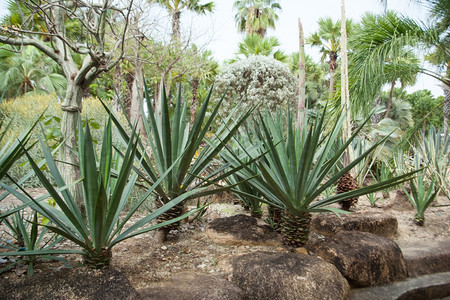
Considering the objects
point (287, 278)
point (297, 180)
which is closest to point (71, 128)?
point (297, 180)

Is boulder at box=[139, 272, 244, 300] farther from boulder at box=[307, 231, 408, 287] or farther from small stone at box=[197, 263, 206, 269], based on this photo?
boulder at box=[307, 231, 408, 287]

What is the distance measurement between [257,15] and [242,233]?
65.1ft

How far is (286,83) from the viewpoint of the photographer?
35.2 feet

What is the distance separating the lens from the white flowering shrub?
34.3ft

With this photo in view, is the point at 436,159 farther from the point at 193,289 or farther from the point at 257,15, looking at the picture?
the point at 257,15

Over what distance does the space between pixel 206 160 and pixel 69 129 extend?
141 cm

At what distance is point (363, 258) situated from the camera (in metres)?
2.07

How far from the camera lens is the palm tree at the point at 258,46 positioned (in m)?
14.4

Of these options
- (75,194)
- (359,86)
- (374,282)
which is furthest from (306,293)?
(359,86)

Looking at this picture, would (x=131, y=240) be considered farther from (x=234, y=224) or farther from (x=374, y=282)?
(x=374, y=282)

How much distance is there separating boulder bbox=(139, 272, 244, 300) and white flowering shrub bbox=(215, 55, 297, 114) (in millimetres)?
9016

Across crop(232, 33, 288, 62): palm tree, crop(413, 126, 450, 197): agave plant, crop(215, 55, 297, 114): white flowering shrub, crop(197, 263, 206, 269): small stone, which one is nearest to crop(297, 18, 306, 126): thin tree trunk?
crop(413, 126, 450, 197): agave plant

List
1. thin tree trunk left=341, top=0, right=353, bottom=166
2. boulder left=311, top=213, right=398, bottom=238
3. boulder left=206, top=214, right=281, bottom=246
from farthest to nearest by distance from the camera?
thin tree trunk left=341, top=0, right=353, bottom=166 → boulder left=311, top=213, right=398, bottom=238 → boulder left=206, top=214, right=281, bottom=246

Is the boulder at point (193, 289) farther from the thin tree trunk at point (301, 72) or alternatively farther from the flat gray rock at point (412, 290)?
the thin tree trunk at point (301, 72)
